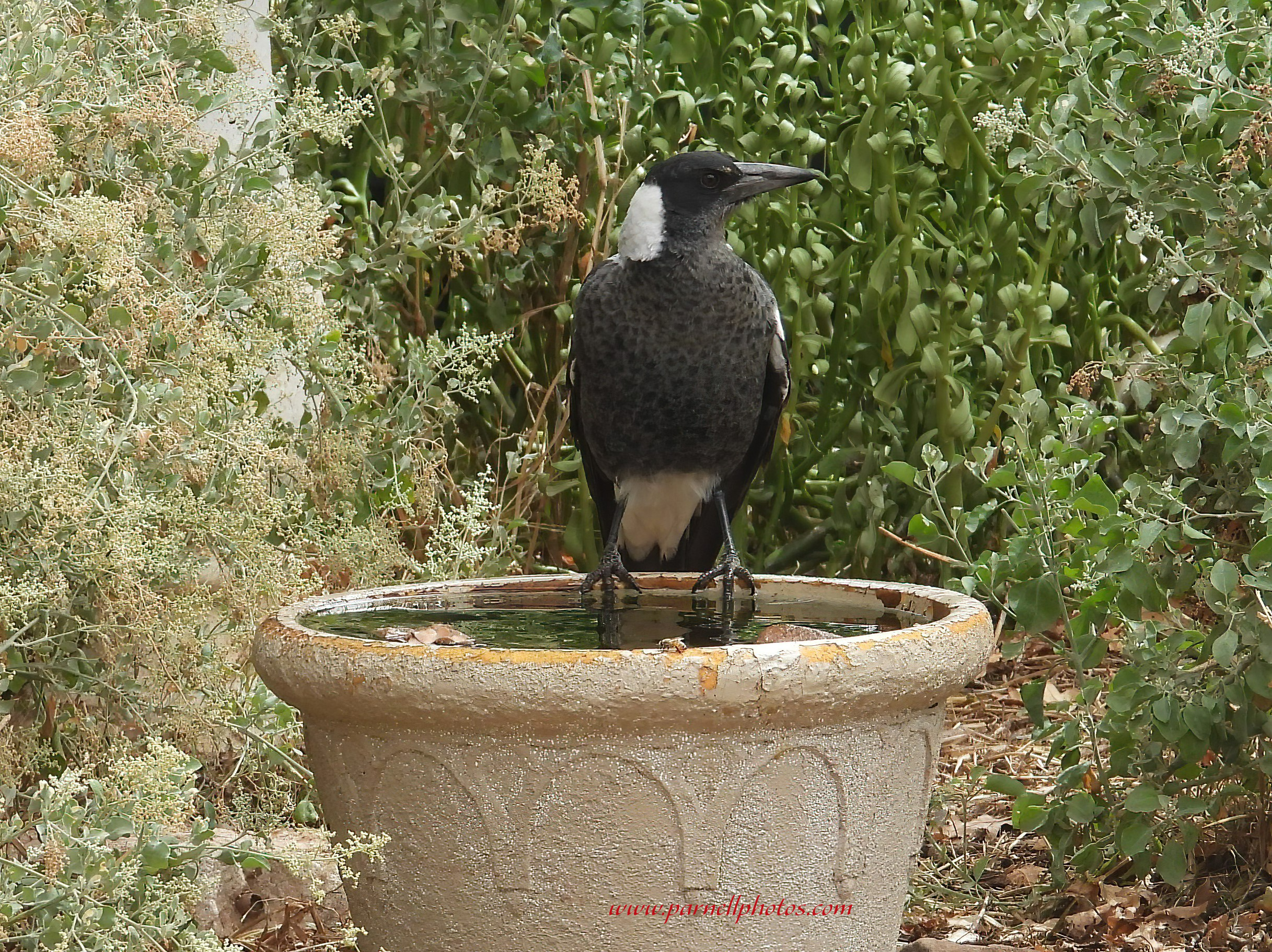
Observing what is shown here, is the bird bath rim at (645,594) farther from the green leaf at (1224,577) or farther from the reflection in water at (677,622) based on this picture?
the green leaf at (1224,577)

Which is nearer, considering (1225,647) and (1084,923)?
(1225,647)

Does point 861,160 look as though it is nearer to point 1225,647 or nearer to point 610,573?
point 610,573

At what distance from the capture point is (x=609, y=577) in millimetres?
2283

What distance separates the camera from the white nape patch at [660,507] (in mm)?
2629

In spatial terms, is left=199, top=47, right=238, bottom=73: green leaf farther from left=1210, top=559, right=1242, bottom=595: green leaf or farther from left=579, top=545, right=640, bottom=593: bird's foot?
left=1210, top=559, right=1242, bottom=595: green leaf

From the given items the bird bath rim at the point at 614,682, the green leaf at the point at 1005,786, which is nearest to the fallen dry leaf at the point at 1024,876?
the green leaf at the point at 1005,786

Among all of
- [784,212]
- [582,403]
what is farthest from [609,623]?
[784,212]

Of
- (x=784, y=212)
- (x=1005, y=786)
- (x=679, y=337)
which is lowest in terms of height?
(x=1005, y=786)

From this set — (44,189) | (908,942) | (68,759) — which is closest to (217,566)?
(68,759)

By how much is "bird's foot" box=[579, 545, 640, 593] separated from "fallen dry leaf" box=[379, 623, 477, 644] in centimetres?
52

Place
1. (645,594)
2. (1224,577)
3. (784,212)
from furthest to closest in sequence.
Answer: (784,212), (645,594), (1224,577)

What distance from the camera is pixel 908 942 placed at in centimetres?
226

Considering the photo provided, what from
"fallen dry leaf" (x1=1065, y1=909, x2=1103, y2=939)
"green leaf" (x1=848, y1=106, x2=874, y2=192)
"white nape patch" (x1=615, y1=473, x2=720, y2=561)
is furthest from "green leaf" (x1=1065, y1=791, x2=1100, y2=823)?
"green leaf" (x1=848, y1=106, x2=874, y2=192)

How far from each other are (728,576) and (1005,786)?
0.54 m
